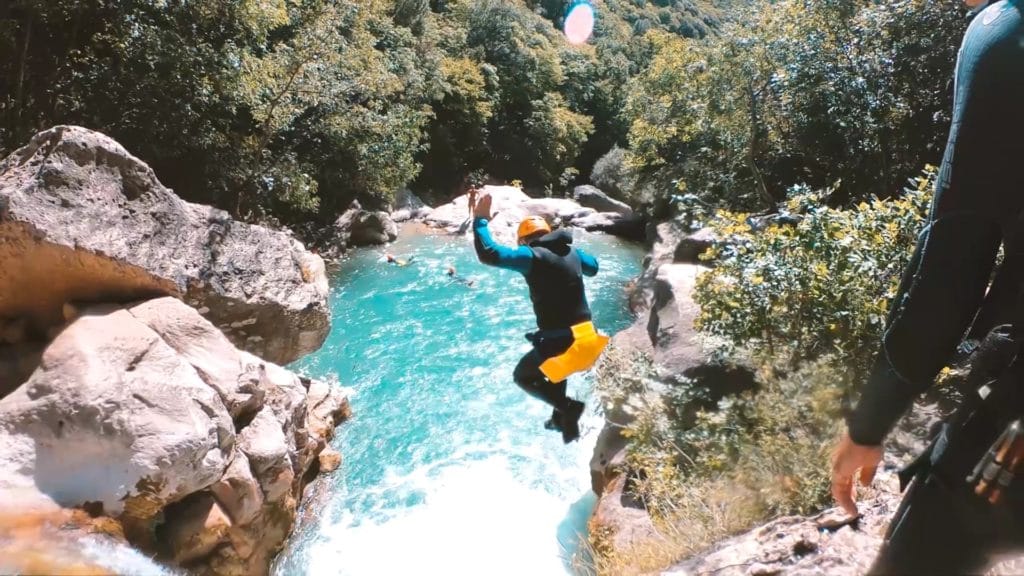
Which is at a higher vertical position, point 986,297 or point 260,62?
point 986,297

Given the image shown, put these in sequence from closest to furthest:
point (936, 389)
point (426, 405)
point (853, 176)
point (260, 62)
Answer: point (936, 389) < point (426, 405) < point (853, 176) < point (260, 62)

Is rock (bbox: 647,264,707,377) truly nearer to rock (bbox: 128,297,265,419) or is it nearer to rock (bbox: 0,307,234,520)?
rock (bbox: 128,297,265,419)

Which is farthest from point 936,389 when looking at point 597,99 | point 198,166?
point 597,99

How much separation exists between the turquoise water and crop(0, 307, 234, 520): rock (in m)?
2.27

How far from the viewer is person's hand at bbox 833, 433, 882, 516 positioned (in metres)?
1.27

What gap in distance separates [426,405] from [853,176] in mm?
8528

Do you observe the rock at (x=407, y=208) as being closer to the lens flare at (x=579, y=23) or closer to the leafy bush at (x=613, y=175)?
the leafy bush at (x=613, y=175)

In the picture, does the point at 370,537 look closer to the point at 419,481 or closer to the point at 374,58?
the point at 419,481

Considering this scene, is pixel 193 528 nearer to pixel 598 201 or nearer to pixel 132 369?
pixel 132 369

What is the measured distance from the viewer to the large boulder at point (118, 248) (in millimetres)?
3941

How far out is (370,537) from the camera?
6160 mm

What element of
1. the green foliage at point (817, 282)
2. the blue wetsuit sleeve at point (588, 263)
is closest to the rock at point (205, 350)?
the blue wetsuit sleeve at point (588, 263)

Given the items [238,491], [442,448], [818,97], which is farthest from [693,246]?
[238,491]

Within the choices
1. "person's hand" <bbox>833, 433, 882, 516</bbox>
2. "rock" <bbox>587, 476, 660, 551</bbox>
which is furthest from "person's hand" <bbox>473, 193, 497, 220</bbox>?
"person's hand" <bbox>833, 433, 882, 516</bbox>
